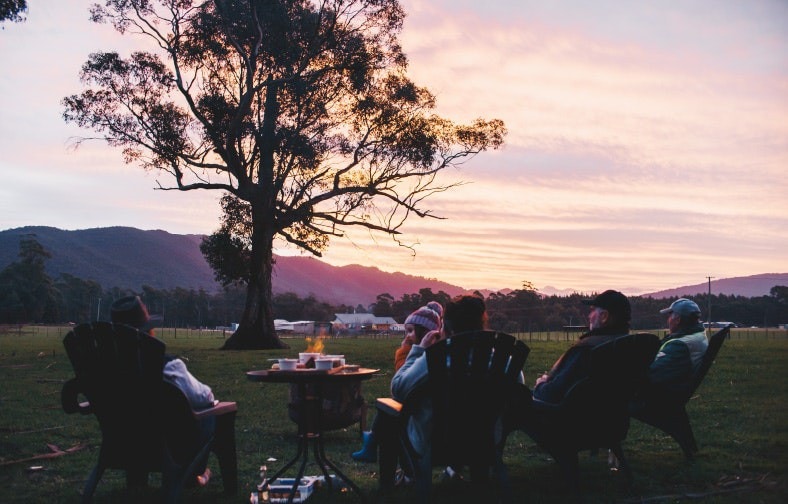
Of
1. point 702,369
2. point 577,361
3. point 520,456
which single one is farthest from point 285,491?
point 702,369

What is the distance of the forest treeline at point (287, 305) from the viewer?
1929 inches

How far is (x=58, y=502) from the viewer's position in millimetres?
5402

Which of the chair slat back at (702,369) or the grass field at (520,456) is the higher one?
the chair slat back at (702,369)

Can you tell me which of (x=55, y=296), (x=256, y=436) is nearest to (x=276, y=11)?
(x=256, y=436)

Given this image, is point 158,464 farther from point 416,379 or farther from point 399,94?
point 399,94

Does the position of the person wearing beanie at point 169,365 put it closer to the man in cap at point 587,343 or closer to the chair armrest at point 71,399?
the chair armrest at point 71,399

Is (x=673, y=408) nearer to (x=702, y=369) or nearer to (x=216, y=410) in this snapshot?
(x=702, y=369)

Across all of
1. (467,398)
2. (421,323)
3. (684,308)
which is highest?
(684,308)

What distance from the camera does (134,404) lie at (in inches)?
191

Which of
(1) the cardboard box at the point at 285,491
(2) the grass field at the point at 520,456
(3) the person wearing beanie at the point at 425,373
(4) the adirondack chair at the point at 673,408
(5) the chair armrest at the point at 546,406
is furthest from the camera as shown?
(4) the adirondack chair at the point at 673,408

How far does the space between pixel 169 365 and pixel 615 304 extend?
3286 mm

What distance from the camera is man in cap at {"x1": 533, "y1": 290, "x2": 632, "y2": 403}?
5.81 meters

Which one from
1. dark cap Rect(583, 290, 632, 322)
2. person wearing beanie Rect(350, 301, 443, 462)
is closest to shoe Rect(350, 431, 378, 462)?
person wearing beanie Rect(350, 301, 443, 462)

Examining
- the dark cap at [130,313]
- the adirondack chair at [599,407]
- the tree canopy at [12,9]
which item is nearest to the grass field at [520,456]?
the adirondack chair at [599,407]
